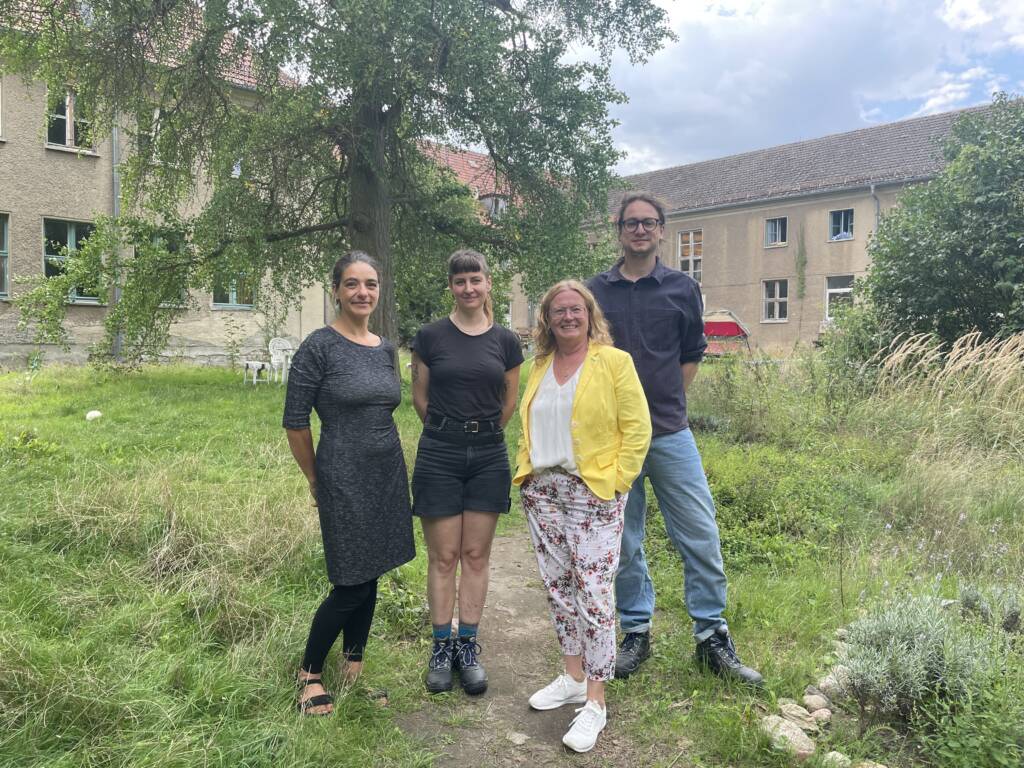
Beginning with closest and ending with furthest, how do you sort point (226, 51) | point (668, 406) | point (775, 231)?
point (668, 406) → point (226, 51) → point (775, 231)

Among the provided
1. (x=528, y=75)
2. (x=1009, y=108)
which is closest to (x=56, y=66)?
(x=528, y=75)

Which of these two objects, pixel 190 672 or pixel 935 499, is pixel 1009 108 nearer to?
pixel 935 499

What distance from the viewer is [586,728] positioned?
2744 mm

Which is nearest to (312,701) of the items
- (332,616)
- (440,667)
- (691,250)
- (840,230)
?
(332,616)

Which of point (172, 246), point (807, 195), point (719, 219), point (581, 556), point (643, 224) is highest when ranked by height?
point (807, 195)

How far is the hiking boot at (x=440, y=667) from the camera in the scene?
10.3 ft

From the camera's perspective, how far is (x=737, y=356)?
377 inches

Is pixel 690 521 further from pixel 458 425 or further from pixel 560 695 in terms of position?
pixel 458 425

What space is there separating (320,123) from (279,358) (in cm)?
699

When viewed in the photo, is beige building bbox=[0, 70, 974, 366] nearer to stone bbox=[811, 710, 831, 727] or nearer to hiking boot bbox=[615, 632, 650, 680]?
hiking boot bbox=[615, 632, 650, 680]

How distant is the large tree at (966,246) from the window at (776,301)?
19550 mm

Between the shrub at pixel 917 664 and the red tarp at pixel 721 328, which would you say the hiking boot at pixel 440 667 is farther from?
the red tarp at pixel 721 328

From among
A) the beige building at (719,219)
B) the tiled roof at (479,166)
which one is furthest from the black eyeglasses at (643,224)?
the beige building at (719,219)

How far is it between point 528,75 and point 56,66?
627cm
